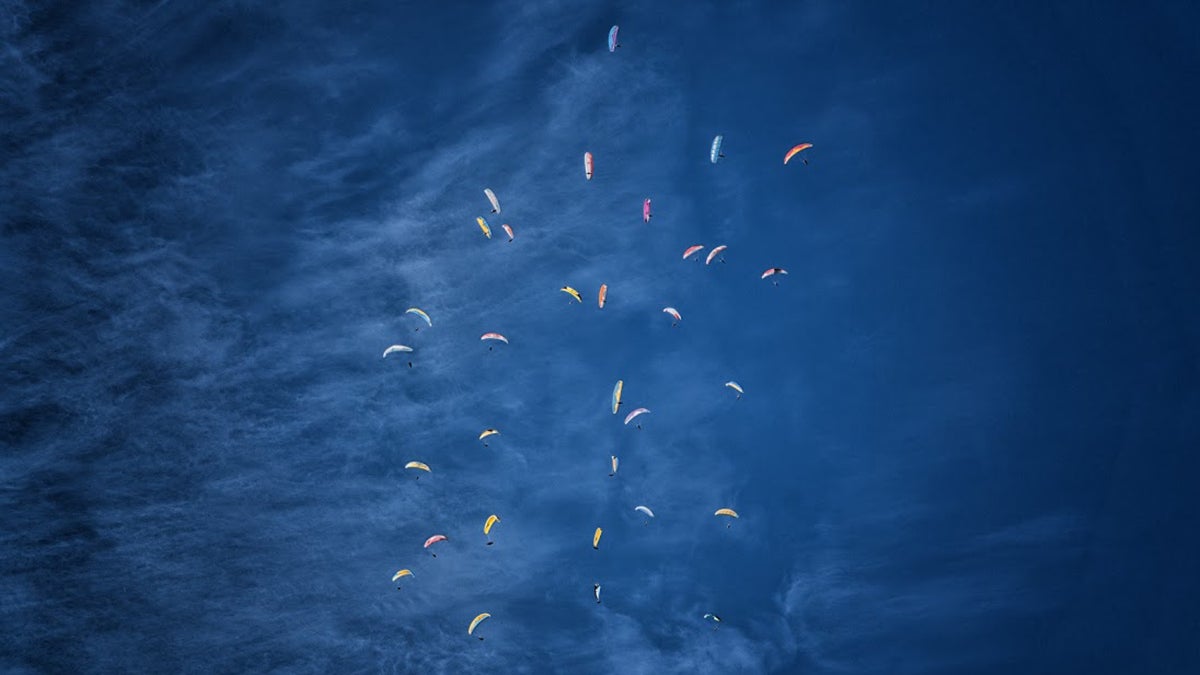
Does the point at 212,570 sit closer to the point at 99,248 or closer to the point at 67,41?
the point at 99,248

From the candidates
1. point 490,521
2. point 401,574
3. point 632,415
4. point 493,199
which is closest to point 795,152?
point 493,199

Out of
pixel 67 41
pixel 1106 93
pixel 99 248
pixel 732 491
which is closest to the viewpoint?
pixel 67 41

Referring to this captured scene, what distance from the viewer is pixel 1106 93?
29.7m

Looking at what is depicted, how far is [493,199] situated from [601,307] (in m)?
5.99

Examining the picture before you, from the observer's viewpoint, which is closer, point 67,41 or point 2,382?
point 67,41

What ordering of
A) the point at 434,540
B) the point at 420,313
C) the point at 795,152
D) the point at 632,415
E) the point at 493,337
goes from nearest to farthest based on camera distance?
the point at 420,313 → the point at 493,337 → the point at 795,152 → the point at 632,415 → the point at 434,540

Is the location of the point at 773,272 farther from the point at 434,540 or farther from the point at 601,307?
the point at 434,540

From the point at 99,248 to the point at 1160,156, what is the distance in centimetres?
4009

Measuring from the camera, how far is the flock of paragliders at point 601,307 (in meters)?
28.3

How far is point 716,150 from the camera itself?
28.9 metres

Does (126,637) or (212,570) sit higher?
(212,570)

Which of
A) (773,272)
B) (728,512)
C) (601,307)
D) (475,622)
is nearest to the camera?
(773,272)

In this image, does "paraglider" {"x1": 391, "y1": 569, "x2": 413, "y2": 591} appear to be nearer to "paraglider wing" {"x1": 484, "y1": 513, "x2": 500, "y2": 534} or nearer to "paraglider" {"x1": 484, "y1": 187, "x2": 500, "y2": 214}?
"paraglider wing" {"x1": 484, "y1": 513, "x2": 500, "y2": 534}

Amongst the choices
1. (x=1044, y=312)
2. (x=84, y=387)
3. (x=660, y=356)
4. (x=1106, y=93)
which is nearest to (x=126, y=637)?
(x=84, y=387)
